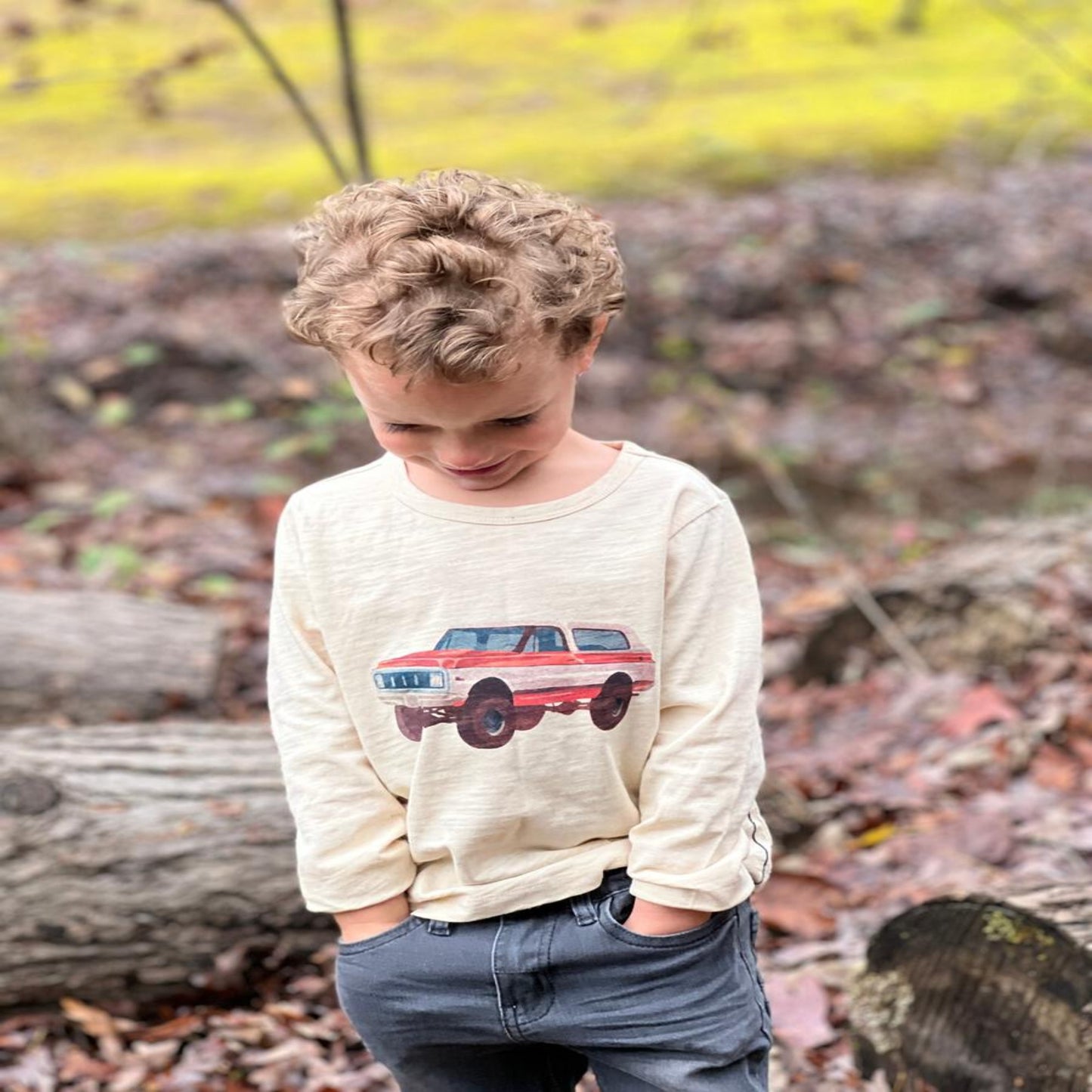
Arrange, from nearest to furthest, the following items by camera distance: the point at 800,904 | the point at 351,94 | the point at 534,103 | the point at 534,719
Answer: the point at 534,719 → the point at 800,904 → the point at 351,94 → the point at 534,103

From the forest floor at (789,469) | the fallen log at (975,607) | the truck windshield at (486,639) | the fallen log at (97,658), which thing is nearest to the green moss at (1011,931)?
the forest floor at (789,469)

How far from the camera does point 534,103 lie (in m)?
13.3

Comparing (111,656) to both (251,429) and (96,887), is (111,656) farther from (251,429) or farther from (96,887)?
(251,429)

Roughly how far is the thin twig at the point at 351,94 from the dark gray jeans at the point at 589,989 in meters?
3.31

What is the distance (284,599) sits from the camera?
1.92m

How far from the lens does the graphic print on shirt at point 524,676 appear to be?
1812 mm

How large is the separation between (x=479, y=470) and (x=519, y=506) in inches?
3.5

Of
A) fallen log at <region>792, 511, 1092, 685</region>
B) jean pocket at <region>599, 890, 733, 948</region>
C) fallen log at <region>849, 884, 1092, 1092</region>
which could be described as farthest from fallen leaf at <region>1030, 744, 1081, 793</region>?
→ jean pocket at <region>599, 890, 733, 948</region>

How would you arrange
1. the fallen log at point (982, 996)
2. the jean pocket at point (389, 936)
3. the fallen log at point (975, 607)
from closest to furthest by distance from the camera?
1. the jean pocket at point (389, 936)
2. the fallen log at point (982, 996)
3. the fallen log at point (975, 607)

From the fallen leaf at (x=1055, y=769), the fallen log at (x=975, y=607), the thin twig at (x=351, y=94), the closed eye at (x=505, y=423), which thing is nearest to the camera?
the closed eye at (x=505, y=423)

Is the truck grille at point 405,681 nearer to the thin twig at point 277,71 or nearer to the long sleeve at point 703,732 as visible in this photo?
the long sleeve at point 703,732

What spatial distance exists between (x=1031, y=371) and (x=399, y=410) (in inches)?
327

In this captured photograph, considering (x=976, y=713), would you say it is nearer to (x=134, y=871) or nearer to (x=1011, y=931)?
(x=1011, y=931)

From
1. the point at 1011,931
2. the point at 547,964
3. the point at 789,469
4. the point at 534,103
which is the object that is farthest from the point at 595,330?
the point at 534,103
